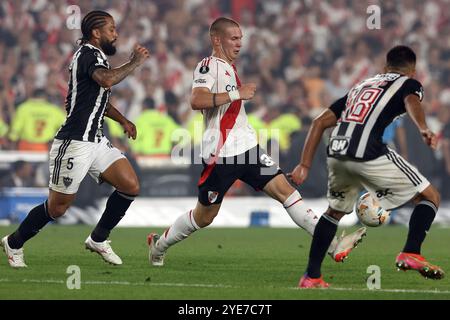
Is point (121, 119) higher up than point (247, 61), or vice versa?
point (121, 119)

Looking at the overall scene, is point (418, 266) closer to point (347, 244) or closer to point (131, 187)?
point (347, 244)

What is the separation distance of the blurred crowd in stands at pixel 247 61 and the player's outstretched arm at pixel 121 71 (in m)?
Answer: 9.07

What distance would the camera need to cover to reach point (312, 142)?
30.5 ft

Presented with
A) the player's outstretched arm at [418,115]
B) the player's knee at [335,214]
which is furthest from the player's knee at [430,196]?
the player's knee at [335,214]

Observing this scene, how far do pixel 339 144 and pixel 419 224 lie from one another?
929 millimetres

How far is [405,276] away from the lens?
10352mm

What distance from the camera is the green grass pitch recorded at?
8.78m

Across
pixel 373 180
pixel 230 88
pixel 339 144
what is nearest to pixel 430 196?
pixel 373 180

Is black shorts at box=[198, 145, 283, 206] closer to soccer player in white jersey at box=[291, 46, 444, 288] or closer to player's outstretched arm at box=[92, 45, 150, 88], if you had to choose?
player's outstretched arm at box=[92, 45, 150, 88]

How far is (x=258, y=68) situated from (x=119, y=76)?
1266 centimetres

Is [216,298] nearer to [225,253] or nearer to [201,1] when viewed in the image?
[225,253]

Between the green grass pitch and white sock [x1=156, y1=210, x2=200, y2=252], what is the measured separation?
9.3 inches

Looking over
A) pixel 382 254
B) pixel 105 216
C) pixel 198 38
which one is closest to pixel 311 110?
pixel 198 38

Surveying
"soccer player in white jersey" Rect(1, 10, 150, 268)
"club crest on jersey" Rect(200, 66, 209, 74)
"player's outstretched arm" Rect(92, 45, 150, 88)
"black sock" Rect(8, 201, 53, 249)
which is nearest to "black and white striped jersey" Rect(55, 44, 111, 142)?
"soccer player in white jersey" Rect(1, 10, 150, 268)
